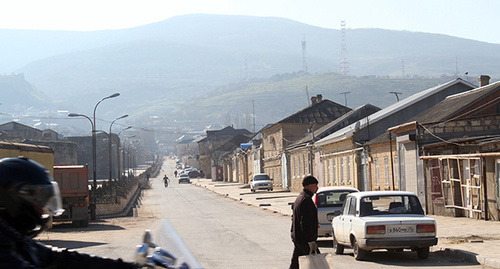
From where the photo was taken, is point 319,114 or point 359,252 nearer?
point 359,252

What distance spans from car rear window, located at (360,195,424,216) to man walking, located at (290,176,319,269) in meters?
4.75

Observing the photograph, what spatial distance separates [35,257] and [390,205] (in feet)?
39.4

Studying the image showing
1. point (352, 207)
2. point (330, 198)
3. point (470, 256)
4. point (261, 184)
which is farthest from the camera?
point (261, 184)

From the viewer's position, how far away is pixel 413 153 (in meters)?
26.3

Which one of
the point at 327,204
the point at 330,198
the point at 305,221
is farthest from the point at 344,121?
the point at 305,221

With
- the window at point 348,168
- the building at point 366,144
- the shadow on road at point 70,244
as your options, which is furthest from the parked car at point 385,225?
the window at point 348,168

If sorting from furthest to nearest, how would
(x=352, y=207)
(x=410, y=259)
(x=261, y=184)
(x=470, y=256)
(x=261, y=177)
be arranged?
(x=261, y=177) < (x=261, y=184) < (x=352, y=207) < (x=410, y=259) < (x=470, y=256)

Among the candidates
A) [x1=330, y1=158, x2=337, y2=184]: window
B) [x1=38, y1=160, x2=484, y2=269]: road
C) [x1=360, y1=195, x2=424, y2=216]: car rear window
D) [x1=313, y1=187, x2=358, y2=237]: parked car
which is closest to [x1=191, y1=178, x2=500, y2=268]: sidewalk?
[x1=38, y1=160, x2=484, y2=269]: road

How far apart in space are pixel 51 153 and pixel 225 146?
94719 millimetres

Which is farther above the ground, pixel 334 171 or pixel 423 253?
pixel 334 171

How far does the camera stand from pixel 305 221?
9.93 m

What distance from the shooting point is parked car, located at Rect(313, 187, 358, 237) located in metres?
18.6

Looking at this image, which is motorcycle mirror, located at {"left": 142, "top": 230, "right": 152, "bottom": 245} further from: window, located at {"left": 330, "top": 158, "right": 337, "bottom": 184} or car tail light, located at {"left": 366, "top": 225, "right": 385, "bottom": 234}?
window, located at {"left": 330, "top": 158, "right": 337, "bottom": 184}

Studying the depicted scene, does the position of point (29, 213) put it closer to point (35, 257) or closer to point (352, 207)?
point (35, 257)
